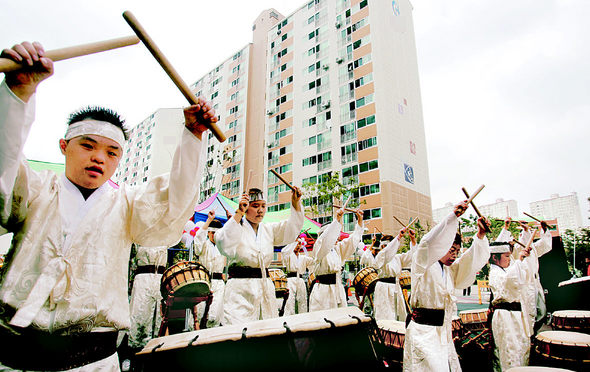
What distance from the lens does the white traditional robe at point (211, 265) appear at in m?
6.96

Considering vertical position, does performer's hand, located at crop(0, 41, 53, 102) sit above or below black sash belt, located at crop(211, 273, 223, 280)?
above

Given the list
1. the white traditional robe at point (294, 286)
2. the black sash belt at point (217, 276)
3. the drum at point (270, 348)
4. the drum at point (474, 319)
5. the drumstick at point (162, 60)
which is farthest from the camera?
the white traditional robe at point (294, 286)

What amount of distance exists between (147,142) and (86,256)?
69.3 metres

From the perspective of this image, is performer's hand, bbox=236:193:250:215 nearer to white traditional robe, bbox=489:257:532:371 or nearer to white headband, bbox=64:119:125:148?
white headband, bbox=64:119:125:148

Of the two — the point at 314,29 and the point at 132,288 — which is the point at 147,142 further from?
the point at 132,288

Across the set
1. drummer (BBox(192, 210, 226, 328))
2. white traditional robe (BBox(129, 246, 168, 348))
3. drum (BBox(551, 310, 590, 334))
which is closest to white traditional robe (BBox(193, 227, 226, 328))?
drummer (BBox(192, 210, 226, 328))

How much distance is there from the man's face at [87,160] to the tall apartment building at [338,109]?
25679 millimetres

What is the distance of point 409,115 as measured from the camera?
34.9 meters

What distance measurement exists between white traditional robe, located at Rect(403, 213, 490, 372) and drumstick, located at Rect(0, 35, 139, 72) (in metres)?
3.40

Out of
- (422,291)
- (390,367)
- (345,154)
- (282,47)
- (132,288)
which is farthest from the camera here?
(282,47)

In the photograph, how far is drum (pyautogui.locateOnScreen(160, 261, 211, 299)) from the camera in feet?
14.5

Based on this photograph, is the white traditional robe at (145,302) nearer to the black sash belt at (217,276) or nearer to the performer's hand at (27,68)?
the black sash belt at (217,276)

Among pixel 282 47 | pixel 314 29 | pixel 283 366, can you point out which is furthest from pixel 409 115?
pixel 283 366

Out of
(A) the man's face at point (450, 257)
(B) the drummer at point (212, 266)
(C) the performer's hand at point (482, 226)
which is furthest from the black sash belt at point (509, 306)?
(B) the drummer at point (212, 266)
